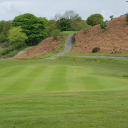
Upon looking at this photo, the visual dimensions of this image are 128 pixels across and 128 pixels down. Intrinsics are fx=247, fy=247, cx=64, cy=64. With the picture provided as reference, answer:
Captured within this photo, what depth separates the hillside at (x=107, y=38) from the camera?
6375 cm

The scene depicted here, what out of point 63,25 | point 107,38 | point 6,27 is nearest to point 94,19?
point 63,25

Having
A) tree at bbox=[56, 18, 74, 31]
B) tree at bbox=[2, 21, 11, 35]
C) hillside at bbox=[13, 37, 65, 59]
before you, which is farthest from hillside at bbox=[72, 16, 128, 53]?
tree at bbox=[2, 21, 11, 35]

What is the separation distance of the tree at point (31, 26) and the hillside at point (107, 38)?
20.4m

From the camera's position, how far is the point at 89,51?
63.3m

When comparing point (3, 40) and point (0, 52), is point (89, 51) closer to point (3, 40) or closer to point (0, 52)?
point (0, 52)

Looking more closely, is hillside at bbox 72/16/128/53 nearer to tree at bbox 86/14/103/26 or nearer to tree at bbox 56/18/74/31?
tree at bbox 86/14/103/26

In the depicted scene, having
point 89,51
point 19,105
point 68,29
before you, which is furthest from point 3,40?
point 19,105

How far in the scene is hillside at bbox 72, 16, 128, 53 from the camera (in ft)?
209

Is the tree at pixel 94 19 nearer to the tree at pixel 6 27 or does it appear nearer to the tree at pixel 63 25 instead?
the tree at pixel 63 25

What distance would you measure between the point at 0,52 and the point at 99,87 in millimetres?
72444

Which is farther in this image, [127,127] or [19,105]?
[19,105]

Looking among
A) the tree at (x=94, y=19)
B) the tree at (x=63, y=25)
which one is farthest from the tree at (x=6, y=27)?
the tree at (x=94, y=19)

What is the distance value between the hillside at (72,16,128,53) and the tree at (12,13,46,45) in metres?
20.4

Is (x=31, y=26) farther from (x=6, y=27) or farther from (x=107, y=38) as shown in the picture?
(x=107, y=38)
